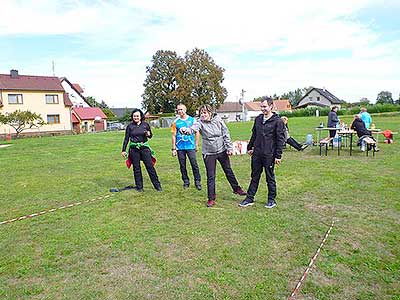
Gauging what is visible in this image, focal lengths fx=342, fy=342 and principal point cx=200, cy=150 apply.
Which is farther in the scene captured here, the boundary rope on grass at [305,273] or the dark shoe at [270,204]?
the dark shoe at [270,204]

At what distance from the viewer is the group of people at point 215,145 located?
5.20 m

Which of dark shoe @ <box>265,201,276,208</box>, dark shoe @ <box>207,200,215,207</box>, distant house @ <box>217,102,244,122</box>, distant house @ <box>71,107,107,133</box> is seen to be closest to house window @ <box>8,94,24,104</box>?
distant house @ <box>71,107,107,133</box>

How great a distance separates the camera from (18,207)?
19.4 ft

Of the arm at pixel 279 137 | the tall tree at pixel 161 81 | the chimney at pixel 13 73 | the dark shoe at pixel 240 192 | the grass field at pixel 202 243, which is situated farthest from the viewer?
the tall tree at pixel 161 81

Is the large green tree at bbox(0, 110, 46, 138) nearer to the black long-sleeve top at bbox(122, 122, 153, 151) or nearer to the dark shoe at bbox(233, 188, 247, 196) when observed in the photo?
the black long-sleeve top at bbox(122, 122, 153, 151)

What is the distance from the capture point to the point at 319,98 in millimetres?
80250

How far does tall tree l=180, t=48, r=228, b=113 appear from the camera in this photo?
55.7m

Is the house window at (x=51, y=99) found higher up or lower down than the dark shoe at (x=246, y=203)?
higher up

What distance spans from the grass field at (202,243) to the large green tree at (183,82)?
48.8 metres

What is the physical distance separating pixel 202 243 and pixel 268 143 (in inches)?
77.6

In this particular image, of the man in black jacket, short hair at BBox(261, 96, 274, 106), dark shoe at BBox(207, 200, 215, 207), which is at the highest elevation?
short hair at BBox(261, 96, 274, 106)

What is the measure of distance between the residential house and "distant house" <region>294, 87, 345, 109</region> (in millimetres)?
56516

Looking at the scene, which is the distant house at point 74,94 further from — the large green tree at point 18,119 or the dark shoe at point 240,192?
the dark shoe at point 240,192

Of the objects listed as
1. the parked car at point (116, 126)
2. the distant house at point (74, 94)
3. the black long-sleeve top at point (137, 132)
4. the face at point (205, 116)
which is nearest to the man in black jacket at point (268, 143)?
the face at point (205, 116)
